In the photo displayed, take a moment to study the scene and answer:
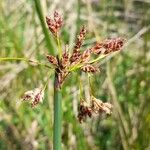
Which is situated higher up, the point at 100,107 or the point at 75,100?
the point at 100,107

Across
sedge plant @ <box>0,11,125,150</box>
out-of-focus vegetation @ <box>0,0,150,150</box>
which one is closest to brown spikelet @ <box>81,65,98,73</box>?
sedge plant @ <box>0,11,125,150</box>

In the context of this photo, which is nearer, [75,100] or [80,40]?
[80,40]

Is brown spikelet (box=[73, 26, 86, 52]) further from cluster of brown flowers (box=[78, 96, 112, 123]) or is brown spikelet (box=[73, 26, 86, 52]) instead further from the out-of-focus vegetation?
the out-of-focus vegetation

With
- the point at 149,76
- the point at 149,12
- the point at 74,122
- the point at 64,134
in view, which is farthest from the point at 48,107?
the point at 149,12

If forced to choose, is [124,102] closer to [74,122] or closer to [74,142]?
[74,142]

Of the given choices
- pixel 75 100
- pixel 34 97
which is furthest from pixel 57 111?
pixel 75 100

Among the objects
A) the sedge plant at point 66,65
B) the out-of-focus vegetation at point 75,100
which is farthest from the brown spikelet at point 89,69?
the out-of-focus vegetation at point 75,100

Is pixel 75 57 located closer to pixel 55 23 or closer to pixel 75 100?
pixel 55 23
